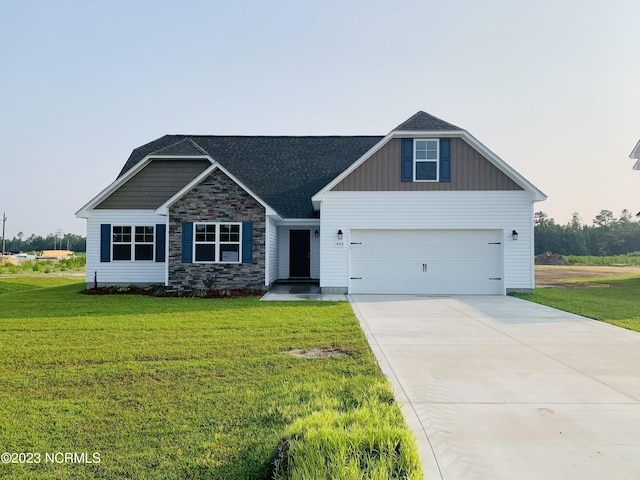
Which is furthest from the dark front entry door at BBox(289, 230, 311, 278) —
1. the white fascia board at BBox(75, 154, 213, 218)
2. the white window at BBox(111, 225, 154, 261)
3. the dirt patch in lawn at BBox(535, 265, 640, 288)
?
the dirt patch in lawn at BBox(535, 265, 640, 288)

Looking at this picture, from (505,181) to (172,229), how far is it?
11.6 meters

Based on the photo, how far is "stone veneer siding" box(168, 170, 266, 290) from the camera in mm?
14289

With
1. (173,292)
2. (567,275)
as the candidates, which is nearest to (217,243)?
(173,292)

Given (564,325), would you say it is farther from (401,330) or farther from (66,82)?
(66,82)

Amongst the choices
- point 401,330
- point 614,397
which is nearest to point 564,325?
point 401,330

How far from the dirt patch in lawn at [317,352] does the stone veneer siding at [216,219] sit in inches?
311

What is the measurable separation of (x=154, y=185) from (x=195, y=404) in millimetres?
13435

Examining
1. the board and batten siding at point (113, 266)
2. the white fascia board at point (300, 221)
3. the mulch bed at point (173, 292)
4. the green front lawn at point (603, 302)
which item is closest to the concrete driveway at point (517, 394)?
the green front lawn at point (603, 302)

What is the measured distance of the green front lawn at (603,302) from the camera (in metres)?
9.70

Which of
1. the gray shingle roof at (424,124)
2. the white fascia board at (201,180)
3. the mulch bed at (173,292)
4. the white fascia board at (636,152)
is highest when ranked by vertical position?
the white fascia board at (636,152)

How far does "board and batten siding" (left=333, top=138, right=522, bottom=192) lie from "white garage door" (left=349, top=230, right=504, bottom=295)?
5.03 feet

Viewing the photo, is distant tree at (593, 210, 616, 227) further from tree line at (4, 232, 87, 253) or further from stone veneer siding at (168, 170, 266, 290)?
tree line at (4, 232, 87, 253)

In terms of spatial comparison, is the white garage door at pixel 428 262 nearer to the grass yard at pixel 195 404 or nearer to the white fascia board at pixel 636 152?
the grass yard at pixel 195 404

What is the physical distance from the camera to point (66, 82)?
56.9 ft
